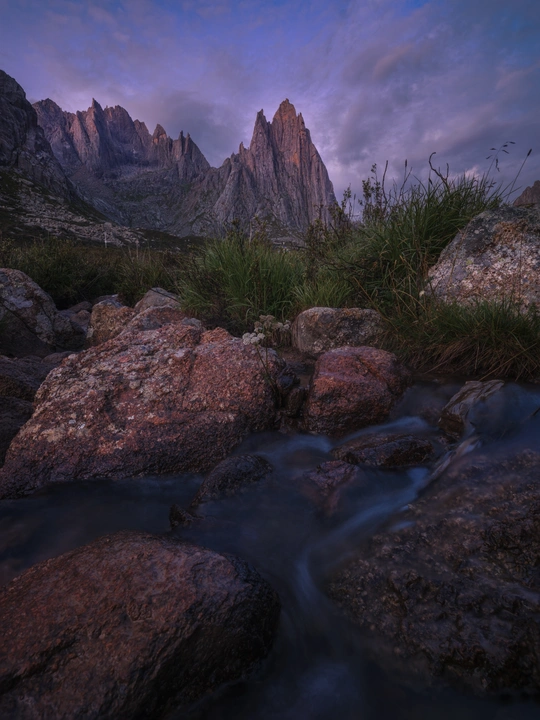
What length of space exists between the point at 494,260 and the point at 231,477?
459cm

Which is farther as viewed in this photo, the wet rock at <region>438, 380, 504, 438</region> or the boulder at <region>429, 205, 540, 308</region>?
the boulder at <region>429, 205, 540, 308</region>

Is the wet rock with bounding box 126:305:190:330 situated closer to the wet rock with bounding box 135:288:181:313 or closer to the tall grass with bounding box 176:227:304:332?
the tall grass with bounding box 176:227:304:332

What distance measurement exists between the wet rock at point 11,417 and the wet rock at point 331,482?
2547mm

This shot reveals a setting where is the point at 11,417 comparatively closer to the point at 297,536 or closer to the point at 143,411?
the point at 143,411

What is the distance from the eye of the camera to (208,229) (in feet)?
28.0

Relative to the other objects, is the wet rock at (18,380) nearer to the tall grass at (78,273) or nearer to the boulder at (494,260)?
the boulder at (494,260)

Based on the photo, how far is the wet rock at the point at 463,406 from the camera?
3045 mm

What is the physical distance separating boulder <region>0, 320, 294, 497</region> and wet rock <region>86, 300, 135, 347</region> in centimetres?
383

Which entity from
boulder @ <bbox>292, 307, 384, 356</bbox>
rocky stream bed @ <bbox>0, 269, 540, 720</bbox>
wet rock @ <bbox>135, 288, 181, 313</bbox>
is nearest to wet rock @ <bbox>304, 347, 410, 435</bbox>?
rocky stream bed @ <bbox>0, 269, 540, 720</bbox>

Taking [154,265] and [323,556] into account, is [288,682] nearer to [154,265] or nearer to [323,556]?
[323,556]

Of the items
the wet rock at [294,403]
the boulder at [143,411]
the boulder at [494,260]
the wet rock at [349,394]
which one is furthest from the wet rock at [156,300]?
the boulder at [494,260]

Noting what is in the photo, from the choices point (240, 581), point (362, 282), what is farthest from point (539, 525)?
point (362, 282)

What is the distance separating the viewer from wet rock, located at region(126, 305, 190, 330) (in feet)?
21.6

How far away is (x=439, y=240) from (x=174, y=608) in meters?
6.00
